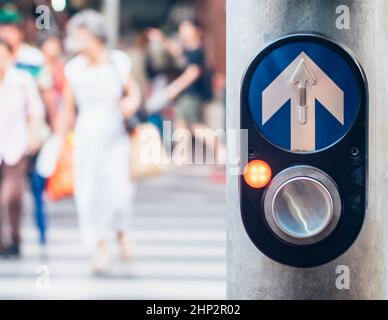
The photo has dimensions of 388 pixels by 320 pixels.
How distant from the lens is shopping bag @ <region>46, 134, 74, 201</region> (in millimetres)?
8086

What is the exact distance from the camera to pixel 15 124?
7.75 metres

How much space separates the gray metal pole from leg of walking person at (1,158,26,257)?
5.96m

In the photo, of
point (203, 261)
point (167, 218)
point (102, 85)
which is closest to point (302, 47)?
point (102, 85)

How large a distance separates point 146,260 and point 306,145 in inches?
239

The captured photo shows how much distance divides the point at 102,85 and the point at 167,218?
10.5 ft

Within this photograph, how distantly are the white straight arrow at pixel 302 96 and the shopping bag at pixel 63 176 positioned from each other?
19.7 ft

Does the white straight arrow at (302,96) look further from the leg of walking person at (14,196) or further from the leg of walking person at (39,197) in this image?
the leg of walking person at (14,196)

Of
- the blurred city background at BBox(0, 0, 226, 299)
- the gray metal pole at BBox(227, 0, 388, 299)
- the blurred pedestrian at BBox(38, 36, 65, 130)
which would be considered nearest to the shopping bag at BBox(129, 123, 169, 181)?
the blurred city background at BBox(0, 0, 226, 299)

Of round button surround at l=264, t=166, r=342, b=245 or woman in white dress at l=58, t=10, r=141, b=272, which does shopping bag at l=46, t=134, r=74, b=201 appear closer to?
woman in white dress at l=58, t=10, r=141, b=272

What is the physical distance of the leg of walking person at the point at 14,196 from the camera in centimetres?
808

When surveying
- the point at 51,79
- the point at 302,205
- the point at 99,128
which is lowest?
the point at 99,128

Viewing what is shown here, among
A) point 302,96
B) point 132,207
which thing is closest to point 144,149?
point 132,207

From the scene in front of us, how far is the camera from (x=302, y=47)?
6.84 ft

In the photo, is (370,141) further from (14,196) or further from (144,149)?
(144,149)
